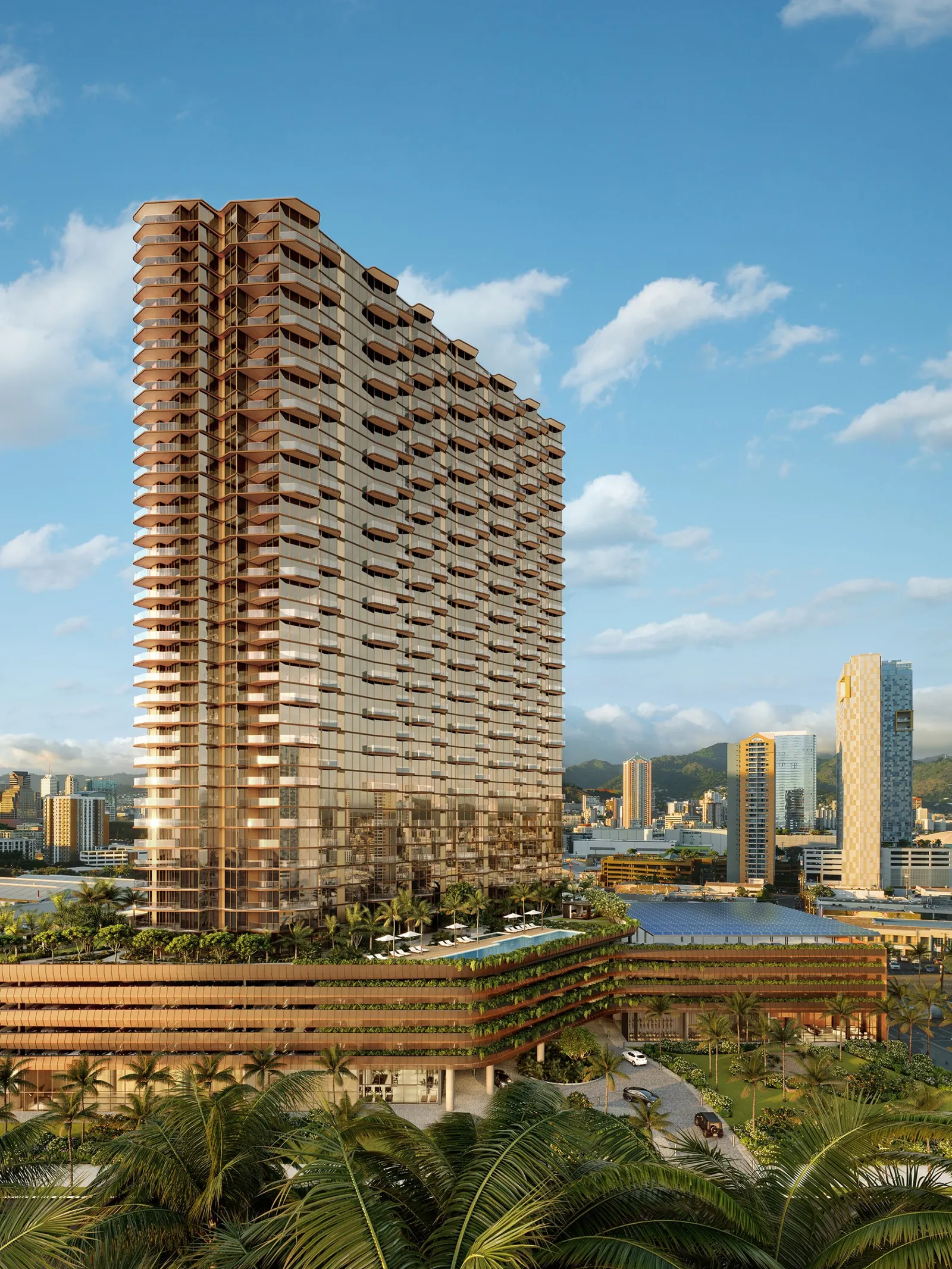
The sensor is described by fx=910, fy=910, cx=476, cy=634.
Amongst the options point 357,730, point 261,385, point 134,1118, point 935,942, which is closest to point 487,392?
point 261,385

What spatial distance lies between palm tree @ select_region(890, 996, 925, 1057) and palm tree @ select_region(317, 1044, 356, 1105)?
168 feet

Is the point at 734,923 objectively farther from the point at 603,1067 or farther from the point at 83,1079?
the point at 83,1079

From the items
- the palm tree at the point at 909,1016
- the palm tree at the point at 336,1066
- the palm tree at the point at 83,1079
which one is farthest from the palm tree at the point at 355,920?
the palm tree at the point at 909,1016

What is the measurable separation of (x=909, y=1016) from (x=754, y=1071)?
1031 inches

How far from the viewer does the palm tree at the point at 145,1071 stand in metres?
60.0

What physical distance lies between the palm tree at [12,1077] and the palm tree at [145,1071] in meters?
7.28

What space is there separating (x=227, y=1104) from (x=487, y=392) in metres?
124

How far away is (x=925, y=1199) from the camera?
12812 millimetres

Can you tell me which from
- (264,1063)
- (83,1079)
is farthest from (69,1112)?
(264,1063)

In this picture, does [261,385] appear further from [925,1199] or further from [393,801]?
[925,1199]

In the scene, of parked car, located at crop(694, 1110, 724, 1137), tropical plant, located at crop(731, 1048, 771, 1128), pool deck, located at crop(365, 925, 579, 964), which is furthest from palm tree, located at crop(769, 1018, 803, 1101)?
pool deck, located at crop(365, 925, 579, 964)

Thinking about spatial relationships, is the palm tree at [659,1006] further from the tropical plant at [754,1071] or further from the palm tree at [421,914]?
the palm tree at [421,914]

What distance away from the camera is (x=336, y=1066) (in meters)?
65.0

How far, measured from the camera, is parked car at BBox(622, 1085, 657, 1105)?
69.2 m
